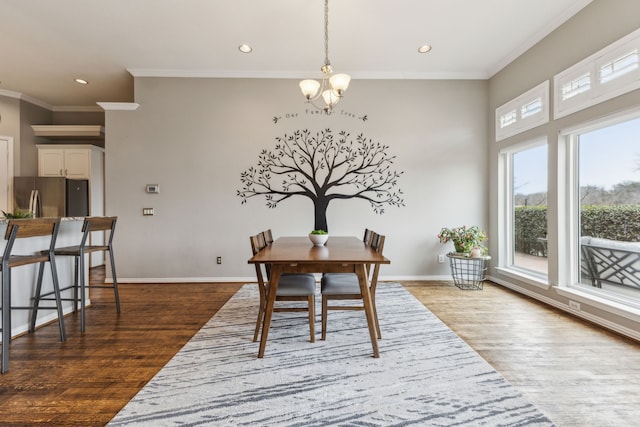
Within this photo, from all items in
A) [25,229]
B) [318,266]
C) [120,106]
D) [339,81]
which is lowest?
[318,266]

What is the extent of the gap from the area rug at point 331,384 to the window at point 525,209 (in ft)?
6.53

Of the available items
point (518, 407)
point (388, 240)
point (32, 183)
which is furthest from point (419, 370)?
point (32, 183)

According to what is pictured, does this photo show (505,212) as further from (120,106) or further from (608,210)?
(120,106)

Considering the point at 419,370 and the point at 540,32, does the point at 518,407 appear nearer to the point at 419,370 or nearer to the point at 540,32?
the point at 419,370

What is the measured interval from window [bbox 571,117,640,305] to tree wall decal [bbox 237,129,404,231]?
2096 millimetres

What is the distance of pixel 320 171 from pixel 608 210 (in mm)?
3137

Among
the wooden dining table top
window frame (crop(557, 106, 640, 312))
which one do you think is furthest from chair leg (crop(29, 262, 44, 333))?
window frame (crop(557, 106, 640, 312))

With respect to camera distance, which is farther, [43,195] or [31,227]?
[43,195]

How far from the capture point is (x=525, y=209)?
3.85m

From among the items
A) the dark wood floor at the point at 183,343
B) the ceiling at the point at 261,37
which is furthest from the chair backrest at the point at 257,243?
the ceiling at the point at 261,37

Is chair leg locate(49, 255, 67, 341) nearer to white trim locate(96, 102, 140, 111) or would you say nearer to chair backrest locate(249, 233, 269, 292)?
chair backrest locate(249, 233, 269, 292)

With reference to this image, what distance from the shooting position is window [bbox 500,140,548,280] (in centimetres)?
350

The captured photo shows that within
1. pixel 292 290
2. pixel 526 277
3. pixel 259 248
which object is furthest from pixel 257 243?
pixel 526 277

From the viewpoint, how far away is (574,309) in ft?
9.59
